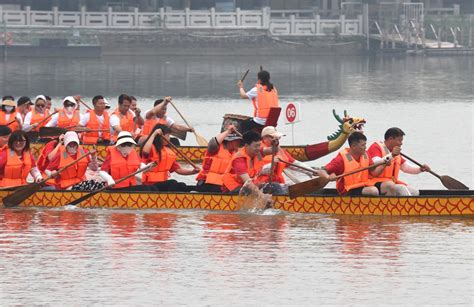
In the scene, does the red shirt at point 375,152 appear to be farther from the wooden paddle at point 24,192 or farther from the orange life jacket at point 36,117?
the orange life jacket at point 36,117

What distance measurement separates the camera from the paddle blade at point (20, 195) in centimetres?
2139

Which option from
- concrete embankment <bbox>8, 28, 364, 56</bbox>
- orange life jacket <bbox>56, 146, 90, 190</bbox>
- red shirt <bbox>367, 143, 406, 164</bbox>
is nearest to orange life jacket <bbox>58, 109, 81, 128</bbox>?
orange life jacket <bbox>56, 146, 90, 190</bbox>

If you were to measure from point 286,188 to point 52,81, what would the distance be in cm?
4318

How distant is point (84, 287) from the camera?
53.6 feet

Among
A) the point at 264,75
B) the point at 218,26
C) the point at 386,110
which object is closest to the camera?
the point at 264,75

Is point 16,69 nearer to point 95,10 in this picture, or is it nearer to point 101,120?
point 95,10

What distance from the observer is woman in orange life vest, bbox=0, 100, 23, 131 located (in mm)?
28516

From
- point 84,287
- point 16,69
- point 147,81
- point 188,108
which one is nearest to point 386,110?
point 188,108

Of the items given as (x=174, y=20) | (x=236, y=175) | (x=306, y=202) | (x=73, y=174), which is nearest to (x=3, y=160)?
(x=73, y=174)

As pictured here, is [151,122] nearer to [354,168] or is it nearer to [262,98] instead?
[262,98]

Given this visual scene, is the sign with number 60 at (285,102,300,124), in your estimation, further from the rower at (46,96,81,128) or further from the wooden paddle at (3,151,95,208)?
the wooden paddle at (3,151,95,208)

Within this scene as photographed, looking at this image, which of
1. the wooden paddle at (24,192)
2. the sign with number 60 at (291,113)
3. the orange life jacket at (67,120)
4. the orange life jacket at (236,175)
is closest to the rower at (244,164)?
the orange life jacket at (236,175)

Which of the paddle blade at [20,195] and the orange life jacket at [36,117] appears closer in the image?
the paddle blade at [20,195]

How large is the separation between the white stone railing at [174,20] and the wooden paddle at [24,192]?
54733 mm
